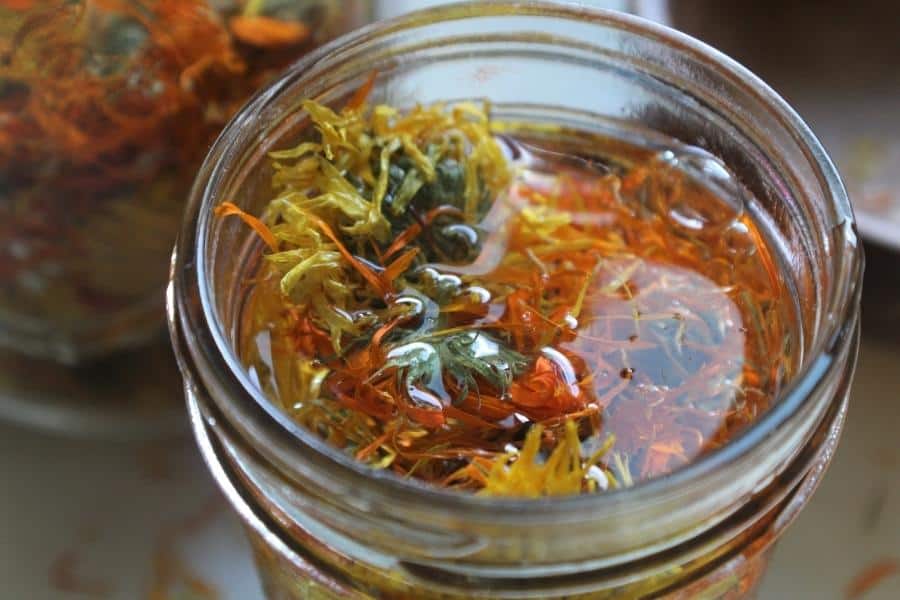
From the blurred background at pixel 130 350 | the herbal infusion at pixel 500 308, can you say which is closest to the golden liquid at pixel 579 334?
the herbal infusion at pixel 500 308

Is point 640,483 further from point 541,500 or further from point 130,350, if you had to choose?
point 130,350

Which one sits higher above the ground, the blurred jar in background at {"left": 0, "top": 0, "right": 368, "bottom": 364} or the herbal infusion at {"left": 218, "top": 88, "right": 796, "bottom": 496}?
the blurred jar in background at {"left": 0, "top": 0, "right": 368, "bottom": 364}

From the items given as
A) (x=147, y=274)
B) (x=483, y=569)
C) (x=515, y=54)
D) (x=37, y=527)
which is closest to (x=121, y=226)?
(x=147, y=274)

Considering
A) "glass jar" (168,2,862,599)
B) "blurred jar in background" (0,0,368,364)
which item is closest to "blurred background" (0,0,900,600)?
"blurred jar in background" (0,0,368,364)

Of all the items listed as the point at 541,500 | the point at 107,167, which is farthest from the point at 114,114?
the point at 541,500

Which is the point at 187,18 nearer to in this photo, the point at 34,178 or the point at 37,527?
the point at 34,178

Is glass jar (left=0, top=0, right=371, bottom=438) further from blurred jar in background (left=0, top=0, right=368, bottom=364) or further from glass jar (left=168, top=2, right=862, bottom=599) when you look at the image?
glass jar (left=168, top=2, right=862, bottom=599)
